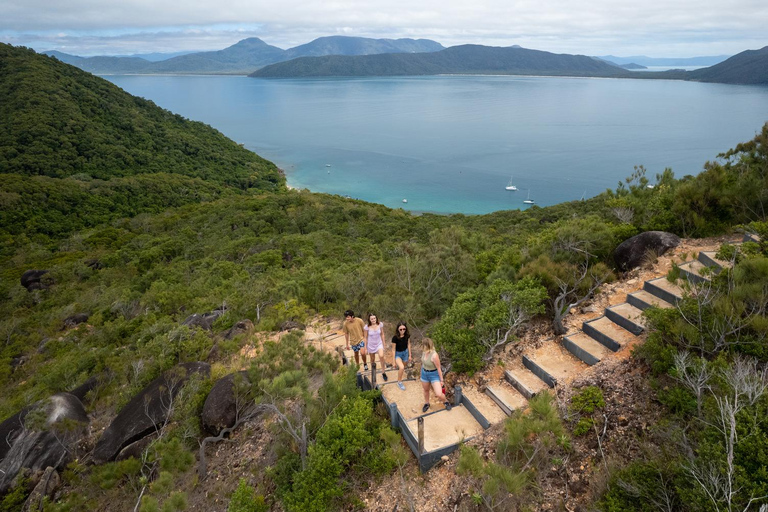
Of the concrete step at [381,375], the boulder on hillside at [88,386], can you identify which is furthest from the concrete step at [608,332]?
the boulder on hillside at [88,386]

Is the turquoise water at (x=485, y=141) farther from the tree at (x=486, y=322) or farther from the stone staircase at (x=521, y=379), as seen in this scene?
the tree at (x=486, y=322)

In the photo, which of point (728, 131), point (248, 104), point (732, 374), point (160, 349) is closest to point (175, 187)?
point (160, 349)

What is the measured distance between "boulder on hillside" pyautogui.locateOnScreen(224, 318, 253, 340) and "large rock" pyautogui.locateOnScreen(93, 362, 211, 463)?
291 cm

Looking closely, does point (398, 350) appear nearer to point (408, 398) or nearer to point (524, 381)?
point (408, 398)

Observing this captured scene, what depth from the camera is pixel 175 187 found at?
157ft

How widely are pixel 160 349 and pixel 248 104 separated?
165 metres

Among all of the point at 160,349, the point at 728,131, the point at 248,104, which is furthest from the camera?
the point at 248,104

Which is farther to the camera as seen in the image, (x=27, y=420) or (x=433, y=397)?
(x=27, y=420)

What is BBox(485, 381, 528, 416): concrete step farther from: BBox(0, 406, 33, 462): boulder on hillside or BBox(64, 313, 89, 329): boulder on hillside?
BBox(64, 313, 89, 329): boulder on hillside

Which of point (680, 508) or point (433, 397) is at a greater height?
point (680, 508)

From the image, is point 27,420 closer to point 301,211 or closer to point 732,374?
point 732,374

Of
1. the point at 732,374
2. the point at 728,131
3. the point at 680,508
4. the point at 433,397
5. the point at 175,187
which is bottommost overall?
the point at 175,187

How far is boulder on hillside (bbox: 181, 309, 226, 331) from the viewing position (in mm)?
11914

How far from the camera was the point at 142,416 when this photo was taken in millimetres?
7035
